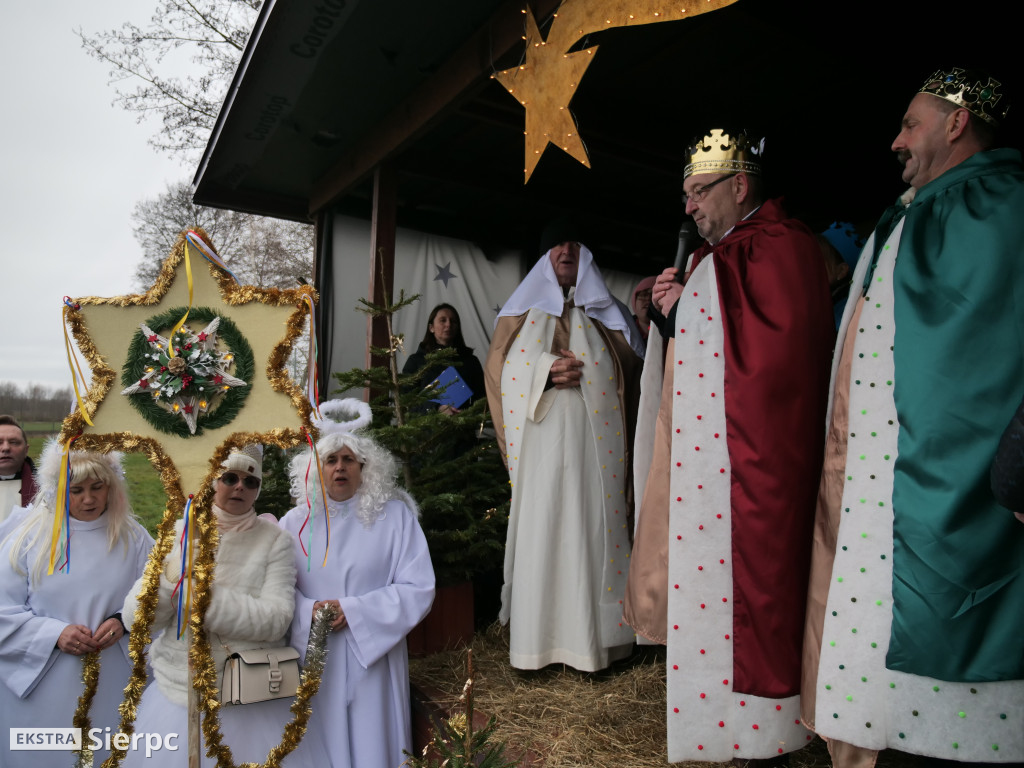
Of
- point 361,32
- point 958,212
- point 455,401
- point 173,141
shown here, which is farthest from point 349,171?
point 173,141

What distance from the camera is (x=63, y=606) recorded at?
3.08 m

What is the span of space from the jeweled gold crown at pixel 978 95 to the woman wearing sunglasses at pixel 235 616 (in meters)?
2.65

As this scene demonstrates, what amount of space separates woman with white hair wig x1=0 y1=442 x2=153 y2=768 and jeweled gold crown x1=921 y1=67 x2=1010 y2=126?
3366 mm

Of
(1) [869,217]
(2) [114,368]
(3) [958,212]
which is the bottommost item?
(2) [114,368]

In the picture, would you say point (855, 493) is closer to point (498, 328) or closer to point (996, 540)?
point (996, 540)

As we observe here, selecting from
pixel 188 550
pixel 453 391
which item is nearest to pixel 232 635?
pixel 188 550

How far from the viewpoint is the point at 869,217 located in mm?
6141

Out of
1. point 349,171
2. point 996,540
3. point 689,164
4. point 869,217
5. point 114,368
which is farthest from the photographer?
point 869,217

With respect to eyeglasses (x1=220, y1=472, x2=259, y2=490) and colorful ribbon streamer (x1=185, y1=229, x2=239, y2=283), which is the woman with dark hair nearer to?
eyeglasses (x1=220, y1=472, x2=259, y2=490)

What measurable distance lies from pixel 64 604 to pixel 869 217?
6.22 metres

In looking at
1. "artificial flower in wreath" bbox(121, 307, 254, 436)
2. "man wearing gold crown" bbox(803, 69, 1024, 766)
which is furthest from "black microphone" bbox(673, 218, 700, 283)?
"artificial flower in wreath" bbox(121, 307, 254, 436)

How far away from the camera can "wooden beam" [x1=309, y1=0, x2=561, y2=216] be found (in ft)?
12.0

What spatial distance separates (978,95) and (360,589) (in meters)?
2.90

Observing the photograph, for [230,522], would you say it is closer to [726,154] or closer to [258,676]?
[258,676]
